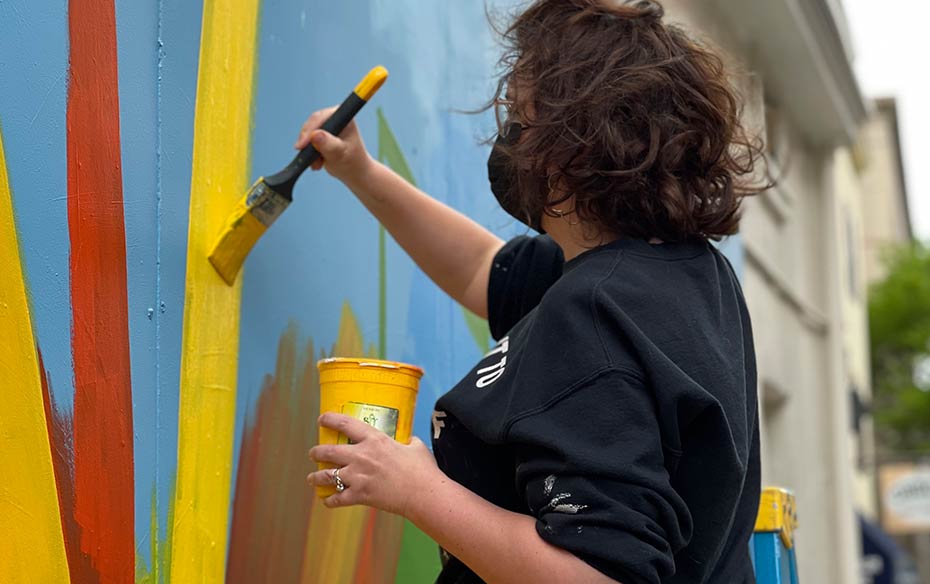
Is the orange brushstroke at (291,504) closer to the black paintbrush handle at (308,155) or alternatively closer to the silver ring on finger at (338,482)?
the black paintbrush handle at (308,155)

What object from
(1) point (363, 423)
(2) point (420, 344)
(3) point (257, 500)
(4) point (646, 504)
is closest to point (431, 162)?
(2) point (420, 344)

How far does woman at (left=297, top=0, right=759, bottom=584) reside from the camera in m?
1.32

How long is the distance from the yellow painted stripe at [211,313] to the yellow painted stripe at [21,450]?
0.28 m

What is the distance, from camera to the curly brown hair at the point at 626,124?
58.9 inches

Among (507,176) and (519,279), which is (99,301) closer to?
(507,176)

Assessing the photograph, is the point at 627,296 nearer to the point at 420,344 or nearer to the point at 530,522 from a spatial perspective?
the point at 530,522

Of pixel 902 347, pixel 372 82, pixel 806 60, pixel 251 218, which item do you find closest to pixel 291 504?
pixel 251 218

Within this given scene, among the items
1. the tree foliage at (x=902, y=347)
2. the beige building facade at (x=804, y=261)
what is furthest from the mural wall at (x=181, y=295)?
the tree foliage at (x=902, y=347)

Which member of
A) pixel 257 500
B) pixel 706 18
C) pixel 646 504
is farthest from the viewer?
pixel 706 18

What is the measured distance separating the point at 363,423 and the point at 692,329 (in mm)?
451

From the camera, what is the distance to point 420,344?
2578 mm

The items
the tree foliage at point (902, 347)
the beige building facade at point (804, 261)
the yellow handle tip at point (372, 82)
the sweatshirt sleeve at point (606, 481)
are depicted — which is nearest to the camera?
the sweatshirt sleeve at point (606, 481)

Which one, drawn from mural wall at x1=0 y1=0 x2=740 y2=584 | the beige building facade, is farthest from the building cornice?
mural wall at x1=0 y1=0 x2=740 y2=584

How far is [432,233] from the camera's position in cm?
215
